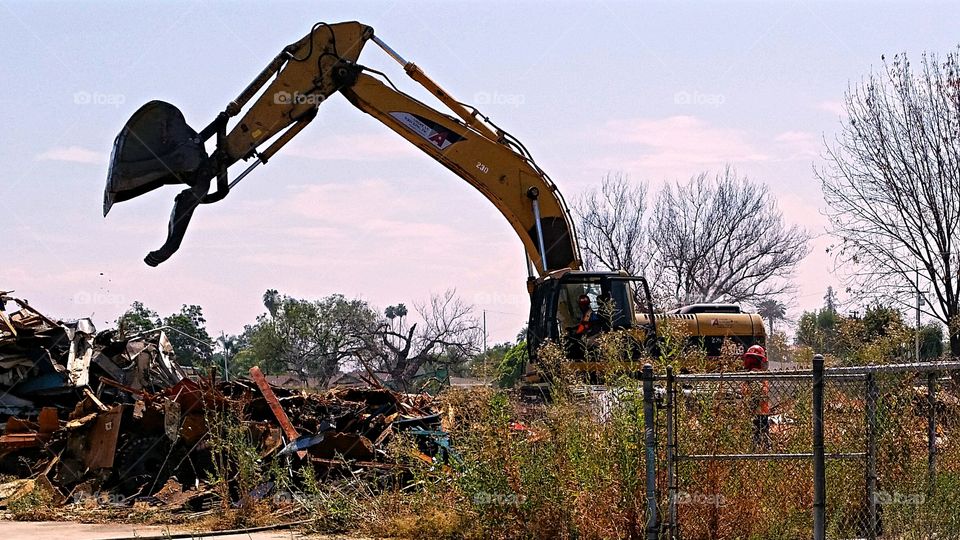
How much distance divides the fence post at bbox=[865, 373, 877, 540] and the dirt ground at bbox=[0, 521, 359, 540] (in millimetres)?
4739

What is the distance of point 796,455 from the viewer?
27.6ft

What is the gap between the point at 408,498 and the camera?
36.6 feet

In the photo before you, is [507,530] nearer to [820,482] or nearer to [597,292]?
[820,482]

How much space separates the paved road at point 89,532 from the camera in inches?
436

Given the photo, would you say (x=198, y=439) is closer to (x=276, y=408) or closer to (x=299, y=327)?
(x=276, y=408)

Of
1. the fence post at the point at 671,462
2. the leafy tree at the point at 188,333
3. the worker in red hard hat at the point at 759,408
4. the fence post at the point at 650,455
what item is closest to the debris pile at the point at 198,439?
the worker in red hard hat at the point at 759,408

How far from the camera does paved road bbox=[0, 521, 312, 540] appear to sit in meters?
11.1

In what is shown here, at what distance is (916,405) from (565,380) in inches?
127

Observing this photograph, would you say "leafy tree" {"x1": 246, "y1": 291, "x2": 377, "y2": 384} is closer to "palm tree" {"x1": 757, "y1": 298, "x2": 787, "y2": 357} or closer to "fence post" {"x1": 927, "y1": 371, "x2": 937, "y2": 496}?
"palm tree" {"x1": 757, "y1": 298, "x2": 787, "y2": 357}

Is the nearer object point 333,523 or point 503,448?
point 503,448

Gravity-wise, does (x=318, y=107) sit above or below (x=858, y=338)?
above

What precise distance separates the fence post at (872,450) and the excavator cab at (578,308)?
751cm

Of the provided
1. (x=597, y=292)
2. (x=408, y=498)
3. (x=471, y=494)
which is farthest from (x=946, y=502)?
(x=597, y=292)

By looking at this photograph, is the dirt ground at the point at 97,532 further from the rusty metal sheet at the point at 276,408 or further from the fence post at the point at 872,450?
the fence post at the point at 872,450
